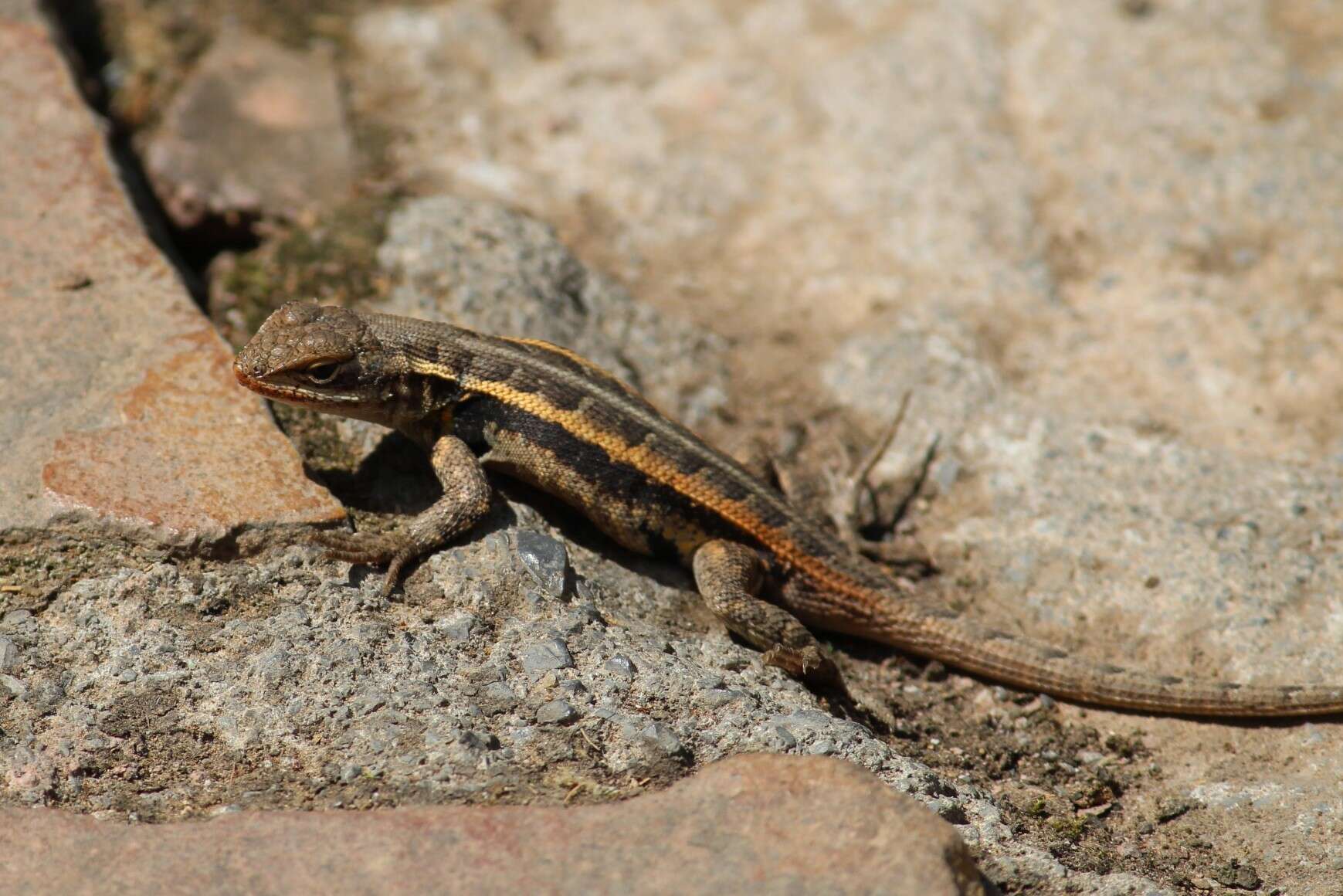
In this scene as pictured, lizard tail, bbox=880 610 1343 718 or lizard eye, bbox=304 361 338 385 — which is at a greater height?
lizard eye, bbox=304 361 338 385

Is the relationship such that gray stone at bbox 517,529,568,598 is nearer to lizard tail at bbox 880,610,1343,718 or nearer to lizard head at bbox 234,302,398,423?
lizard head at bbox 234,302,398,423

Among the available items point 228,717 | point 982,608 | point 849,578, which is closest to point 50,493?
point 228,717

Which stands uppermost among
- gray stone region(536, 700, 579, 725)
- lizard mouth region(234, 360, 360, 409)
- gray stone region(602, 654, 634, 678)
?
lizard mouth region(234, 360, 360, 409)

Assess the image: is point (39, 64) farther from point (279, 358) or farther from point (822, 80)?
point (822, 80)

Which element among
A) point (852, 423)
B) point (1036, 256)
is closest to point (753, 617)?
point (852, 423)

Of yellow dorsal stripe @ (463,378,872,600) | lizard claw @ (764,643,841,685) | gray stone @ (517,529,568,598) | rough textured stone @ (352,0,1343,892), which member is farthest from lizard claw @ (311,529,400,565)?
rough textured stone @ (352,0,1343,892)

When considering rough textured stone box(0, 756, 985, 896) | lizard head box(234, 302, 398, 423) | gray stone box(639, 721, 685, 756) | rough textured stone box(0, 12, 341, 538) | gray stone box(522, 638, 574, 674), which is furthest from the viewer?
lizard head box(234, 302, 398, 423)
